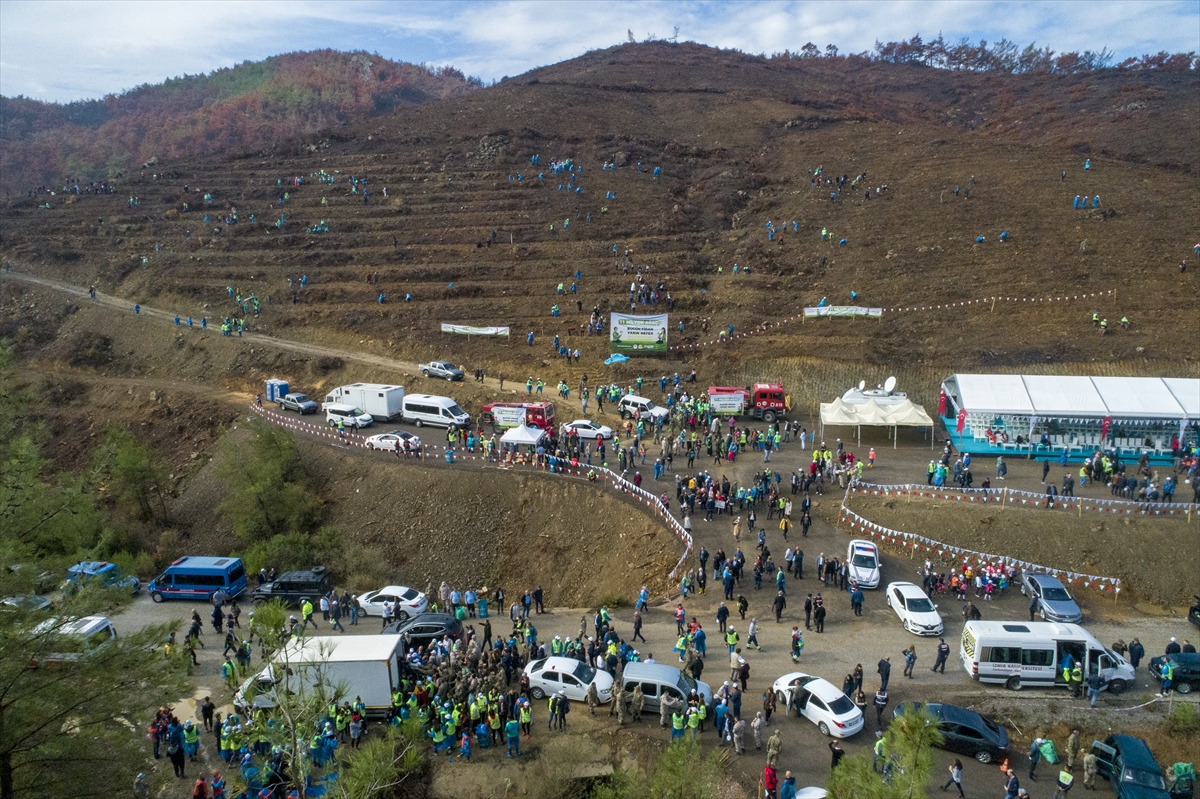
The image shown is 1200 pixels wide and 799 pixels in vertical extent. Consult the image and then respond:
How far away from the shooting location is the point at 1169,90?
82.3 m

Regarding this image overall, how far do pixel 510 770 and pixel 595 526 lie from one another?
13679 millimetres

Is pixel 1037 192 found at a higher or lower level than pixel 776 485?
higher

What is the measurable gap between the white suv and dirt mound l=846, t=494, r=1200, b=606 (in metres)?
11.7

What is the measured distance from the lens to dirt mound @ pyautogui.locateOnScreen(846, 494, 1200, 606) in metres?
24.5

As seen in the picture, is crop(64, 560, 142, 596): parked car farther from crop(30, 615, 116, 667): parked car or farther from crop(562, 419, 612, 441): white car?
crop(562, 419, 612, 441): white car

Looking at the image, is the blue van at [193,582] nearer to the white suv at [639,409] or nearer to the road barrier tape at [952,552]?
the white suv at [639,409]

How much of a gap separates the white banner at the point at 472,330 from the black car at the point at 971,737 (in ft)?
118

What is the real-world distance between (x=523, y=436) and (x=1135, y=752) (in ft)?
76.2

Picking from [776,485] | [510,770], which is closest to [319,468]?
[776,485]

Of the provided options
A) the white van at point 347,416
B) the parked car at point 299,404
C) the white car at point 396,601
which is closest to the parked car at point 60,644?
the white car at point 396,601

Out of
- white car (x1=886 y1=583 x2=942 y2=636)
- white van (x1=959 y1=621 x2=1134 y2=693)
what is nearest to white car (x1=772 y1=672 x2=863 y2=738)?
white van (x1=959 y1=621 x2=1134 y2=693)

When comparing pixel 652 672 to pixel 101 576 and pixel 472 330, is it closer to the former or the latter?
pixel 101 576

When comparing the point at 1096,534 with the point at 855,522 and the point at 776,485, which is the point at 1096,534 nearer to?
the point at 855,522

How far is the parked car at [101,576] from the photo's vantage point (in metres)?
12.4
